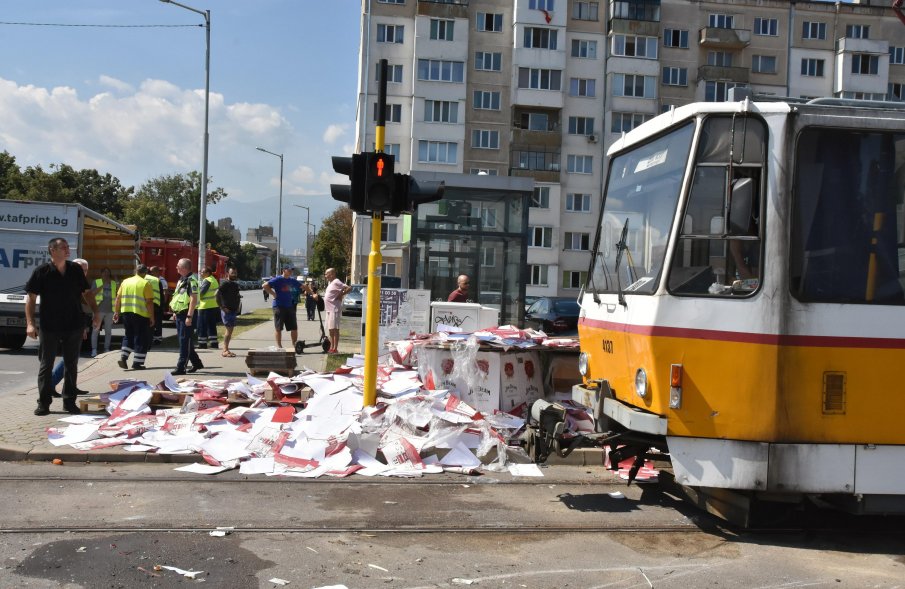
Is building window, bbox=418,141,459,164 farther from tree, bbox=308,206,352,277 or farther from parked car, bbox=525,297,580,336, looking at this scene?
parked car, bbox=525,297,580,336

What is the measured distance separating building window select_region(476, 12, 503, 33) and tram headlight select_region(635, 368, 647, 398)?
5427cm

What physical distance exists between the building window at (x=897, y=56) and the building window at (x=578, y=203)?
25.1 m

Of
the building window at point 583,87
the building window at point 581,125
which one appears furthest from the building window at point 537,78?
the building window at point 581,125

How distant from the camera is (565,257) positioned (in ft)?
191

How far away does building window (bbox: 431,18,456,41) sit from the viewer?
55344 millimetres

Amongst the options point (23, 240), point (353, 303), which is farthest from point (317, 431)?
point (353, 303)

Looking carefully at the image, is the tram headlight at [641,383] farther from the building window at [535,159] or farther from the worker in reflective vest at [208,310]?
the building window at [535,159]

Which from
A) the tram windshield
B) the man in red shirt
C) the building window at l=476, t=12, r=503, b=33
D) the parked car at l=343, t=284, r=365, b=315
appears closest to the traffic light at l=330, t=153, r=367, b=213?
the tram windshield

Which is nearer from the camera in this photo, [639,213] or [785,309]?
[785,309]

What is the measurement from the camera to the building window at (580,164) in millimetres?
58125

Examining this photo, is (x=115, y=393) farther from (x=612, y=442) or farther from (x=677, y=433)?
(x=677, y=433)

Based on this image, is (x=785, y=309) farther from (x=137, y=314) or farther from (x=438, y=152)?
(x=438, y=152)

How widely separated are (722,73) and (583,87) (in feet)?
31.8

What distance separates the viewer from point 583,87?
58.2m
